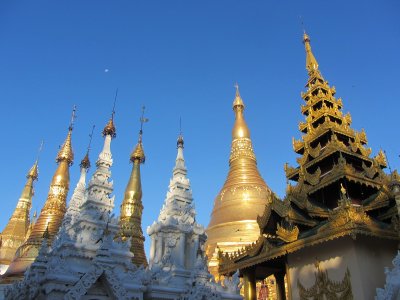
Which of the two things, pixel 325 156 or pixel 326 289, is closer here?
pixel 326 289

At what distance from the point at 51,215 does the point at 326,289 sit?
19676mm

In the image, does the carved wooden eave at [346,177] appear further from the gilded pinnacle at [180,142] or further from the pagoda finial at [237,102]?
the pagoda finial at [237,102]

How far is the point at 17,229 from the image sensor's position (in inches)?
1214

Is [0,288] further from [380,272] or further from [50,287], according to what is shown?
[380,272]

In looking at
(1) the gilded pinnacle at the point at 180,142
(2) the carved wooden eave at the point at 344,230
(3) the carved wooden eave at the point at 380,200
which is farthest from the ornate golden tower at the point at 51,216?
(3) the carved wooden eave at the point at 380,200

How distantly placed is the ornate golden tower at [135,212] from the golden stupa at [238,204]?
4.57 meters

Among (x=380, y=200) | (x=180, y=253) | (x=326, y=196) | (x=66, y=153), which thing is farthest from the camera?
(x=66, y=153)

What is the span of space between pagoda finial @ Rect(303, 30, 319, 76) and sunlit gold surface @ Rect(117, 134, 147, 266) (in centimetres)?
1520

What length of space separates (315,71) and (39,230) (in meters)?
20.4

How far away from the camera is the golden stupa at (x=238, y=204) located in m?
24.6

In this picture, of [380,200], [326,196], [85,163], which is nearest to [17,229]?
[85,163]

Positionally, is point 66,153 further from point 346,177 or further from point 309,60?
point 346,177

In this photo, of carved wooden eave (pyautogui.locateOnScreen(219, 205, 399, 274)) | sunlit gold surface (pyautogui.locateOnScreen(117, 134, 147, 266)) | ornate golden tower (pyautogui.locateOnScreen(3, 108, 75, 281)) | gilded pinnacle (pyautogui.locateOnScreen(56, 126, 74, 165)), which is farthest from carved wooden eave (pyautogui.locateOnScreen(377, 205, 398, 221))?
gilded pinnacle (pyautogui.locateOnScreen(56, 126, 74, 165))

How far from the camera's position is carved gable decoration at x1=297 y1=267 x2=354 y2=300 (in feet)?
38.8
